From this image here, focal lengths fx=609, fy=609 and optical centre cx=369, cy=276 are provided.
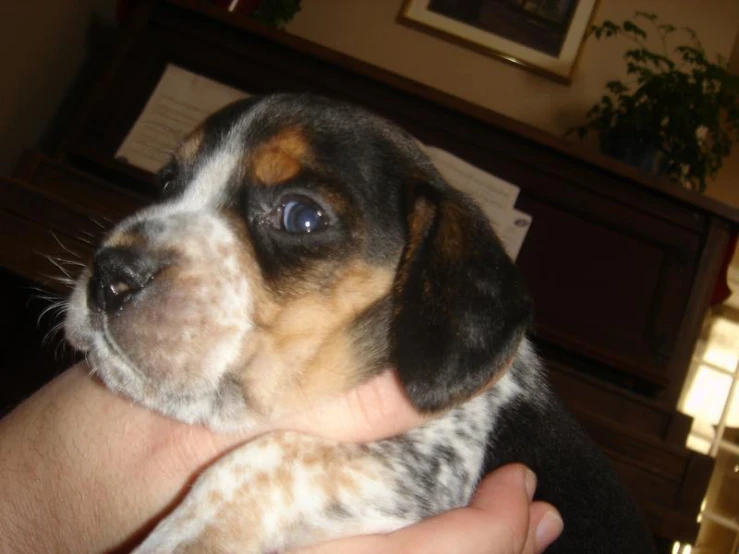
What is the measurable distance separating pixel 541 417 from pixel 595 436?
3.72 feet

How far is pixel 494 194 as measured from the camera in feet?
10.8

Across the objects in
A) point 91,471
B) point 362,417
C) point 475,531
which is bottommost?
point 91,471

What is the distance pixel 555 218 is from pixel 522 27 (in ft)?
8.89

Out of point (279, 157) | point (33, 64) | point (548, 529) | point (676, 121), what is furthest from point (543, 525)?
point (33, 64)

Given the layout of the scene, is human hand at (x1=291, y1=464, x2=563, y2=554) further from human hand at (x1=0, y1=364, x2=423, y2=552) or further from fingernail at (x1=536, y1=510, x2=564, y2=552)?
human hand at (x1=0, y1=364, x2=423, y2=552)

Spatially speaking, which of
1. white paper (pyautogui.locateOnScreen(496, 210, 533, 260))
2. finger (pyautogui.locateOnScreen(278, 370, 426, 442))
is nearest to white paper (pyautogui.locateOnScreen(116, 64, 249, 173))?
white paper (pyautogui.locateOnScreen(496, 210, 533, 260))

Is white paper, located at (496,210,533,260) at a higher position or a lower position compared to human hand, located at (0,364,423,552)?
higher

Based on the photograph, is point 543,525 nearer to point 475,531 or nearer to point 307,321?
point 475,531

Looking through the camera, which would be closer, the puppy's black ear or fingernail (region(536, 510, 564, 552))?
the puppy's black ear

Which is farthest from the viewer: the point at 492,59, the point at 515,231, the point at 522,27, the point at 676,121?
the point at 492,59

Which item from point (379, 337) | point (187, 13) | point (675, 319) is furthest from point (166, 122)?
point (675, 319)

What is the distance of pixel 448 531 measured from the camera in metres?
1.41

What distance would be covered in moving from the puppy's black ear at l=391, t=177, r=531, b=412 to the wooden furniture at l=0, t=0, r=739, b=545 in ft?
4.90

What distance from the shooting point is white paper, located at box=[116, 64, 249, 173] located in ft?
11.0
